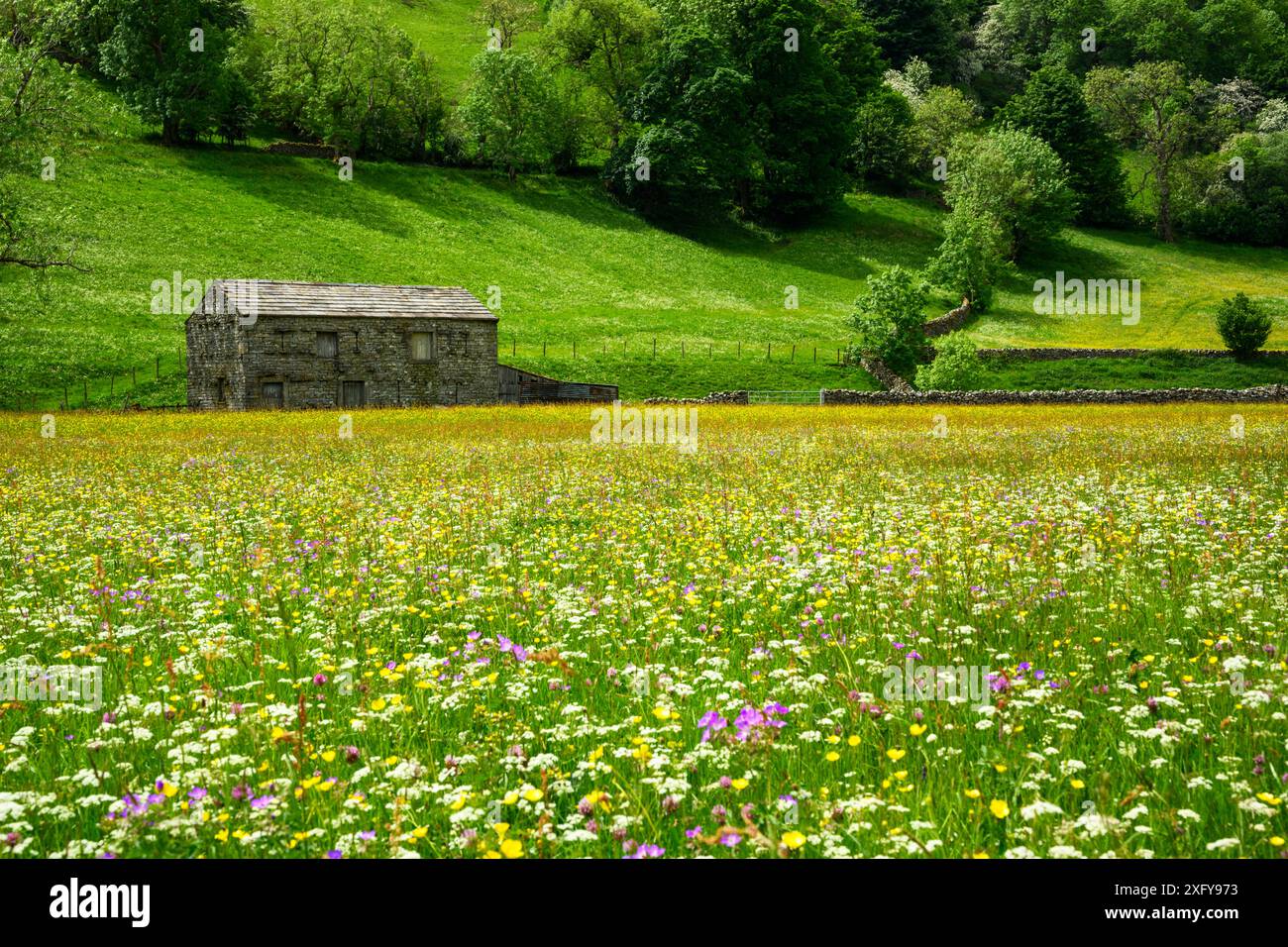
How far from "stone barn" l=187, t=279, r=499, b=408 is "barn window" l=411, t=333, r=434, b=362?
56mm

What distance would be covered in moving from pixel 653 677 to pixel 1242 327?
68125mm

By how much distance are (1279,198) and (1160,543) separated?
10883cm

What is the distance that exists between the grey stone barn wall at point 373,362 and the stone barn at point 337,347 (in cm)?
5

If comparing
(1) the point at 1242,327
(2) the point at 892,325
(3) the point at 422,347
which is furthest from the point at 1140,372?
(3) the point at 422,347

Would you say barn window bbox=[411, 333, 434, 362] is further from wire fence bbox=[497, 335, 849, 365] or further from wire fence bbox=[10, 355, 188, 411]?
wire fence bbox=[10, 355, 188, 411]

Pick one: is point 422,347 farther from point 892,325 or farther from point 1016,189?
point 1016,189

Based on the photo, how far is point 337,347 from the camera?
49781mm

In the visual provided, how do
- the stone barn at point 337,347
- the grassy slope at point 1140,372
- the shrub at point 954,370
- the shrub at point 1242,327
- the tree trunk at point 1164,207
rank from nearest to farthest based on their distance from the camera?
the stone barn at point 337,347
the shrub at point 954,370
the grassy slope at point 1140,372
the shrub at point 1242,327
the tree trunk at point 1164,207

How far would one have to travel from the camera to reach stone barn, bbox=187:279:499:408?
156 ft

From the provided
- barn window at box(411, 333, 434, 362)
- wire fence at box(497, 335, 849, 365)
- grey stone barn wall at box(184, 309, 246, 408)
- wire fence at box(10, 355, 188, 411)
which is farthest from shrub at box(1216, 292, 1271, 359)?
wire fence at box(10, 355, 188, 411)

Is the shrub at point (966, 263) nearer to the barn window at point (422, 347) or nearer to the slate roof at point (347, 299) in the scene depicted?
the slate roof at point (347, 299)

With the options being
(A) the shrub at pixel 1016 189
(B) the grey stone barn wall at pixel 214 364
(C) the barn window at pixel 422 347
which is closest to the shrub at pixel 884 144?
(A) the shrub at pixel 1016 189

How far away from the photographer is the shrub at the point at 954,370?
2128 inches

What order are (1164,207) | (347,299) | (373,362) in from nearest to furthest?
(373,362) < (347,299) < (1164,207)
